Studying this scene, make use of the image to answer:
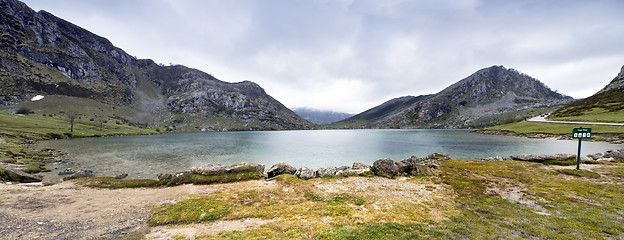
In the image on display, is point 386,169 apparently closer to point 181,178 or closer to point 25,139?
point 181,178

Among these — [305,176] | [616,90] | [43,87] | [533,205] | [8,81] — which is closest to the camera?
[533,205]

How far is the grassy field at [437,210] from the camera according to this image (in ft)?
30.2

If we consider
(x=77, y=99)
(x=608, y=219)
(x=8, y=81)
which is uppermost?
(x=8, y=81)

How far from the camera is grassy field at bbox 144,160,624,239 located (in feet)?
30.2

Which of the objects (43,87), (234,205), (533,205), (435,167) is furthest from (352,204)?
(43,87)

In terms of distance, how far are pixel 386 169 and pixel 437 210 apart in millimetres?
9526

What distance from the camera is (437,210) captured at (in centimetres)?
1225

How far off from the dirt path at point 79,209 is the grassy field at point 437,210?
1.65 meters

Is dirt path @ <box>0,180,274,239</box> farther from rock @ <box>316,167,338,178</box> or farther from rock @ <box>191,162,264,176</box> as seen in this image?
rock @ <box>316,167,338,178</box>

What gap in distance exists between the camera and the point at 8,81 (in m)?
163

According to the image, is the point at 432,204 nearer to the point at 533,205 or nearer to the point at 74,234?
the point at 533,205

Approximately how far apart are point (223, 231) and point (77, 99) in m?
282

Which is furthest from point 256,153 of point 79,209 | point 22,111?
point 22,111

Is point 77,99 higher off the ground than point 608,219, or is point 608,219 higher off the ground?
point 77,99
